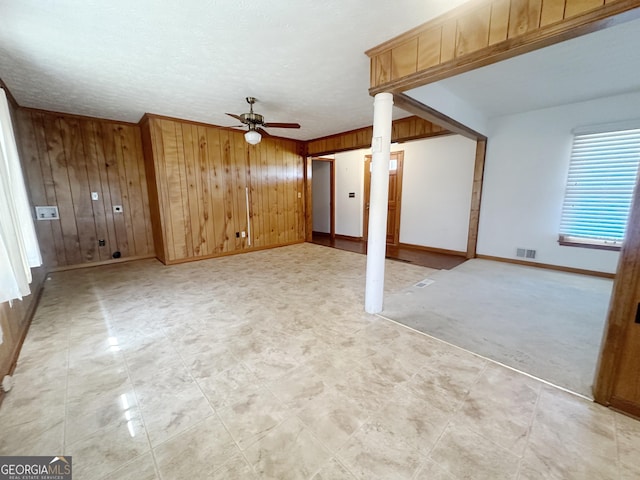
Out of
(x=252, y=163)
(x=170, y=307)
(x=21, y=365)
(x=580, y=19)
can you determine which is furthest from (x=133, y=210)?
(x=580, y=19)

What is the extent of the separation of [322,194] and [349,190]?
3.71 ft

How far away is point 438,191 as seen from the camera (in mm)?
5535

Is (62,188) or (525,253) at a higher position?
(62,188)

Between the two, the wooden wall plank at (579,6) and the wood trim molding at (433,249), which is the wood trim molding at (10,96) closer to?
the wooden wall plank at (579,6)

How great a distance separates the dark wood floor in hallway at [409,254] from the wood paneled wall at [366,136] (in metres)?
2.21

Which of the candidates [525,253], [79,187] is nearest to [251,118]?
[79,187]

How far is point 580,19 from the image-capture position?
142 cm

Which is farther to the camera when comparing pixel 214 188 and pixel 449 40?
pixel 214 188


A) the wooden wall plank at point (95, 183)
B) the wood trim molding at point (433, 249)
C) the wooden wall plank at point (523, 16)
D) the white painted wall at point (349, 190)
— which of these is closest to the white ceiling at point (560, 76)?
the wooden wall plank at point (523, 16)

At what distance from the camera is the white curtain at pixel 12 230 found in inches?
66.6

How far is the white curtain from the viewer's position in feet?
5.55

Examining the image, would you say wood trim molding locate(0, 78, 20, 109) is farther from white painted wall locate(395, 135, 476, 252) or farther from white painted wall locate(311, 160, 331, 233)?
white painted wall locate(395, 135, 476, 252)

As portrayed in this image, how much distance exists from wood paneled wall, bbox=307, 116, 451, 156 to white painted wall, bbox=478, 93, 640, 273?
1.38m

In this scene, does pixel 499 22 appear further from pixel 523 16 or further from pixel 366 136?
pixel 366 136
